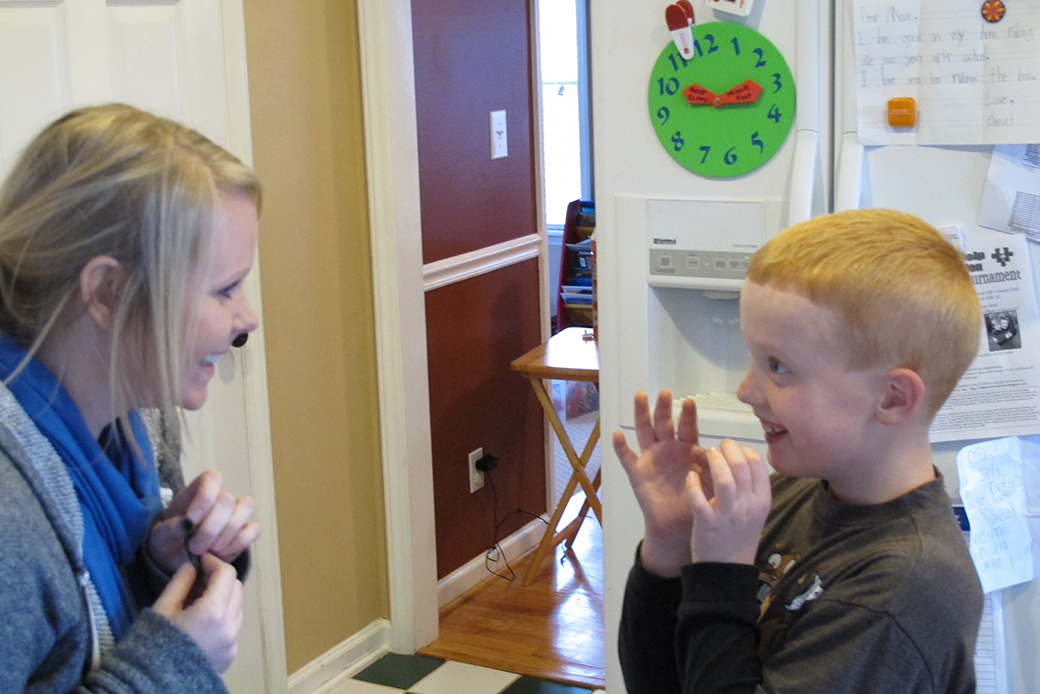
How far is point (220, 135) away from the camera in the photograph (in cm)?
237

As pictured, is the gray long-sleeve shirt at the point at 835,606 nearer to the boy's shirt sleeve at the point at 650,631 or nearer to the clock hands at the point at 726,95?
the boy's shirt sleeve at the point at 650,631

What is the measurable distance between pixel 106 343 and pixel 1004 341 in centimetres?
154

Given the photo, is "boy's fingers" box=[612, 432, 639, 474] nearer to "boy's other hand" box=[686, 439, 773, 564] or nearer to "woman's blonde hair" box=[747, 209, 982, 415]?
"boy's other hand" box=[686, 439, 773, 564]

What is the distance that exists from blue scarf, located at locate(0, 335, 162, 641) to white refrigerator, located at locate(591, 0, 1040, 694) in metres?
1.31

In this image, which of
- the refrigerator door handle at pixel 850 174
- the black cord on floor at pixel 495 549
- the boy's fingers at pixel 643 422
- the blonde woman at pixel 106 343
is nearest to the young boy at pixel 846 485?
the boy's fingers at pixel 643 422

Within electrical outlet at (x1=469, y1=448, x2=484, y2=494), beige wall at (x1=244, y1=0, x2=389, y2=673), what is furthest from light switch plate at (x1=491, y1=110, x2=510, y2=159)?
electrical outlet at (x1=469, y1=448, x2=484, y2=494)

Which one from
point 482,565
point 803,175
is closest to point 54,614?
point 803,175

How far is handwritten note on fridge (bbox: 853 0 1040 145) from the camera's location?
6.11ft

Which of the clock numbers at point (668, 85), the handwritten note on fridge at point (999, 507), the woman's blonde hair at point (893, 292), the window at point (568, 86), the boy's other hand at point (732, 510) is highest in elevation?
the window at point (568, 86)

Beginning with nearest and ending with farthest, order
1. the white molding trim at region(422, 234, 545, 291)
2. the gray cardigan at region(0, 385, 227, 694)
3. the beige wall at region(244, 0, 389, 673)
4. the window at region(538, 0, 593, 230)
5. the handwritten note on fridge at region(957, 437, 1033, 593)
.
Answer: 1. the gray cardigan at region(0, 385, 227, 694)
2. the handwritten note on fridge at region(957, 437, 1033, 593)
3. the beige wall at region(244, 0, 389, 673)
4. the white molding trim at region(422, 234, 545, 291)
5. the window at region(538, 0, 593, 230)

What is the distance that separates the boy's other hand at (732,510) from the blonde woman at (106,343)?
1.46 ft

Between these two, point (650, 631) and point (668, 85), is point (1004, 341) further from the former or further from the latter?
point (650, 631)

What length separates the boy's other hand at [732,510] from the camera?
107cm

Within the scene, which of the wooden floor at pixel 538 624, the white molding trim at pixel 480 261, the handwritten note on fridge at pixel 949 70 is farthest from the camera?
the white molding trim at pixel 480 261
